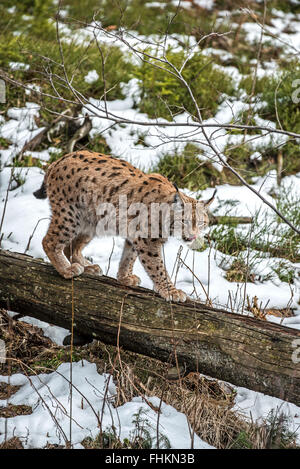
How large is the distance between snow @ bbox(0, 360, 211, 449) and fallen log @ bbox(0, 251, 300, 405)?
334mm

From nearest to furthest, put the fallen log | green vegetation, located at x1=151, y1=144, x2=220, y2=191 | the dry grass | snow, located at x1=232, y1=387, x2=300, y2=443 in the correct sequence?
the dry grass
the fallen log
snow, located at x1=232, y1=387, x2=300, y2=443
green vegetation, located at x1=151, y1=144, x2=220, y2=191

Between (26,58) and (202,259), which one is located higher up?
(26,58)

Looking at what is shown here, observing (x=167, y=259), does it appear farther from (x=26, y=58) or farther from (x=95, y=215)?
(x=26, y=58)

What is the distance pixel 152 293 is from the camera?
3793 mm

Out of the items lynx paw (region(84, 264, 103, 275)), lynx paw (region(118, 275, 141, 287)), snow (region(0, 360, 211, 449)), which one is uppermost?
lynx paw (region(84, 264, 103, 275))

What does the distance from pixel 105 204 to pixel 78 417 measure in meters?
1.85

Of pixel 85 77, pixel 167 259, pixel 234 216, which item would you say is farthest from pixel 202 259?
pixel 85 77

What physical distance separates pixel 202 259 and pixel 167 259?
36cm

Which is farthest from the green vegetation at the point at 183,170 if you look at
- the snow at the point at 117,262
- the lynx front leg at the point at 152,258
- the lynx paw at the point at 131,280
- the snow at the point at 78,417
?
the snow at the point at 78,417

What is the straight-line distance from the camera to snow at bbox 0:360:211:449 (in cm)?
297

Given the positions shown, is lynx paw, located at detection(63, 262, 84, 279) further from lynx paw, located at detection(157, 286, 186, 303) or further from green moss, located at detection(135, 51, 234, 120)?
green moss, located at detection(135, 51, 234, 120)

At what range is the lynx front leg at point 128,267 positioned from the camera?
15.1ft
